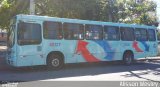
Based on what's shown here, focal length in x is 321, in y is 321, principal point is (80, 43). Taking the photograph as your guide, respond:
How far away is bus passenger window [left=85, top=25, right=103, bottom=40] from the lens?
57.5ft

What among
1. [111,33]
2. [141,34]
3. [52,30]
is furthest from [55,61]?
[141,34]

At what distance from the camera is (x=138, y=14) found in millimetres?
36750

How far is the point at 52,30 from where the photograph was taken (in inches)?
626

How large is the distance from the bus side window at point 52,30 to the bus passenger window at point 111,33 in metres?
3.41

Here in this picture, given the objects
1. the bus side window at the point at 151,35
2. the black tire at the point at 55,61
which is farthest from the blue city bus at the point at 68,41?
the bus side window at the point at 151,35

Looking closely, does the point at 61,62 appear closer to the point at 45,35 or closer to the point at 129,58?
the point at 45,35

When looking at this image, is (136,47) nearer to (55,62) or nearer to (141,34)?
(141,34)

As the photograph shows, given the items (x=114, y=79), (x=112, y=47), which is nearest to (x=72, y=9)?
(x=112, y=47)

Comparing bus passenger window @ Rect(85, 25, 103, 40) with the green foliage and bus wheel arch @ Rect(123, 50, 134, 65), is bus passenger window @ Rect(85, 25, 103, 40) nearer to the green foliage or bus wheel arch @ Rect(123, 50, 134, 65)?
bus wheel arch @ Rect(123, 50, 134, 65)

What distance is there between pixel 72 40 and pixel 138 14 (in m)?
21.4

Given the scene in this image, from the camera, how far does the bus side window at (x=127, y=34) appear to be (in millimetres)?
19750

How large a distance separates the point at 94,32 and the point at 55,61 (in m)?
3.22

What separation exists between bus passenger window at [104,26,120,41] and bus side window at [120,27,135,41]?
0.48 metres

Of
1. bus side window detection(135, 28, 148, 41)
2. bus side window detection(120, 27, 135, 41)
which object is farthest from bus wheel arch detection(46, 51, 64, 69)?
bus side window detection(135, 28, 148, 41)
